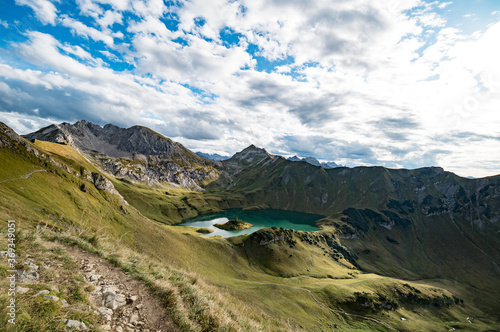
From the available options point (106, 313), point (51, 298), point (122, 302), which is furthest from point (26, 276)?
point (122, 302)

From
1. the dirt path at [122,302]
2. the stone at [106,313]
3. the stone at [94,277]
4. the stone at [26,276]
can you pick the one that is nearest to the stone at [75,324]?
the dirt path at [122,302]

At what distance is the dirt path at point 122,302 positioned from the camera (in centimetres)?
699

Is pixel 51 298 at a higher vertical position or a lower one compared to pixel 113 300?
higher

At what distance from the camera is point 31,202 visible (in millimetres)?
66625

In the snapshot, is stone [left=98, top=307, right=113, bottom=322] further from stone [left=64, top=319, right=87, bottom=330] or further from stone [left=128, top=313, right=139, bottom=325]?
stone [left=64, top=319, right=87, bottom=330]

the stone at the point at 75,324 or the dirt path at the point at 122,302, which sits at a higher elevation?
the stone at the point at 75,324

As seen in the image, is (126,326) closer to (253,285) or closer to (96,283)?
(96,283)

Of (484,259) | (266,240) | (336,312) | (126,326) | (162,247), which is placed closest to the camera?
(126,326)

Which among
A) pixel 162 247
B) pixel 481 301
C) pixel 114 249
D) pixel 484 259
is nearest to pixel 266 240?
pixel 162 247

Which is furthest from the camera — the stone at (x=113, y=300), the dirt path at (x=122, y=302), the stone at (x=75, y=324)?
the stone at (x=113, y=300)

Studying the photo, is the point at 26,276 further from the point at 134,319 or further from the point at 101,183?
the point at 101,183

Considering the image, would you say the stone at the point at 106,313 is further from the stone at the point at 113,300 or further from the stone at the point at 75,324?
the stone at the point at 75,324

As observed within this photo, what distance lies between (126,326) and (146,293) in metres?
2.22

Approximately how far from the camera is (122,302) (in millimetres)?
7789
